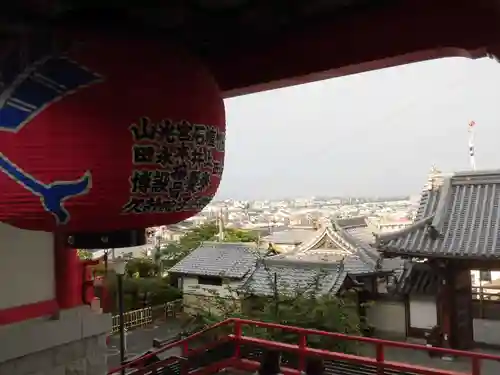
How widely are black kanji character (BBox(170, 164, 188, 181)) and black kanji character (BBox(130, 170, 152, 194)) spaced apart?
6 cm

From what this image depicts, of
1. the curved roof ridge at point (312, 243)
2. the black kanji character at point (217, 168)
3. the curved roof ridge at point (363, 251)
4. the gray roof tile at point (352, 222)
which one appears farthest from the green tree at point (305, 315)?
the gray roof tile at point (352, 222)

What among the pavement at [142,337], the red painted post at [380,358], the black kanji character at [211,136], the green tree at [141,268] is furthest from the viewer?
the green tree at [141,268]

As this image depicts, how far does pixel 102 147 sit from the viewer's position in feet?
3.43

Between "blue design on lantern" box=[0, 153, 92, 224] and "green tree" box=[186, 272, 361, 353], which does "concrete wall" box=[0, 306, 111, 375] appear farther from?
"green tree" box=[186, 272, 361, 353]

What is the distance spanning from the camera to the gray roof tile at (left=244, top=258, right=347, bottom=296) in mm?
10438

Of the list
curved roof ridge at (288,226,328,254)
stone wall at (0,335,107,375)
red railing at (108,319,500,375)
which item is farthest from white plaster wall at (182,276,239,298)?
stone wall at (0,335,107,375)

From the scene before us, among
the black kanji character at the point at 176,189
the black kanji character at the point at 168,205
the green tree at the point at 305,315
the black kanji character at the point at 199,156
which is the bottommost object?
the green tree at the point at 305,315

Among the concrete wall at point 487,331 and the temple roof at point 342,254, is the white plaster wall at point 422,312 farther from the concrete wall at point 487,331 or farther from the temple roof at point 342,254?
the temple roof at point 342,254

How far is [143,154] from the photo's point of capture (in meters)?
1.12

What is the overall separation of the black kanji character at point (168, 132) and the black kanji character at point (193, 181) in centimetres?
10

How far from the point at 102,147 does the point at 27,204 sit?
0.21m

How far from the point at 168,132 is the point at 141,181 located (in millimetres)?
123

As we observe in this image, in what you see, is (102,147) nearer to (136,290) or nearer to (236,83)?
(236,83)

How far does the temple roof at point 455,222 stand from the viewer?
8.42m
